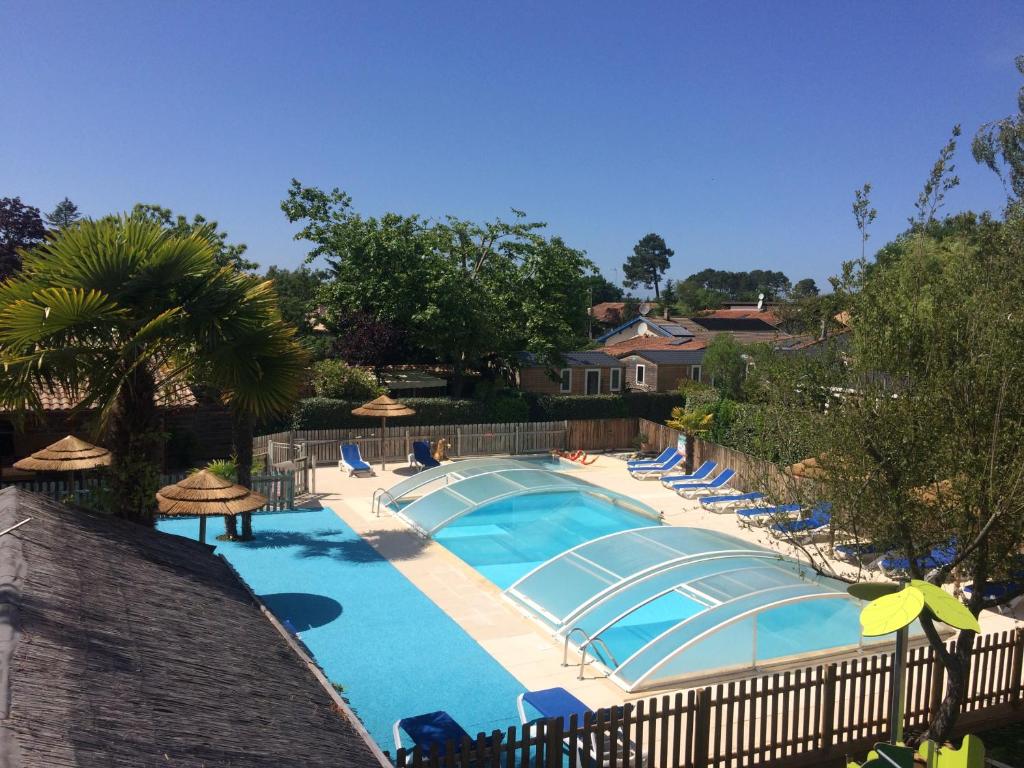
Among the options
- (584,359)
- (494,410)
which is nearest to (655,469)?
(494,410)

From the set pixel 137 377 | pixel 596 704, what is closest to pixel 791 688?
pixel 596 704

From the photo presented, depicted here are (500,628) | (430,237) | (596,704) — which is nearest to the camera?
(596,704)

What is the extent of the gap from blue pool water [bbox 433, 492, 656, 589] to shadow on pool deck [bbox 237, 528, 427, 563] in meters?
0.96

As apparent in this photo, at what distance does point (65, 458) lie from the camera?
16.6 m

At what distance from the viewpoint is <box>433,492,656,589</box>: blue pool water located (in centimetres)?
1867

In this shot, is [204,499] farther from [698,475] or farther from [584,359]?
[584,359]

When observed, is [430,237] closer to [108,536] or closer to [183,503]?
[183,503]

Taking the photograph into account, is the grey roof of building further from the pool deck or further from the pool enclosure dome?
the pool enclosure dome

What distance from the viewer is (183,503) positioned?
13.8 meters

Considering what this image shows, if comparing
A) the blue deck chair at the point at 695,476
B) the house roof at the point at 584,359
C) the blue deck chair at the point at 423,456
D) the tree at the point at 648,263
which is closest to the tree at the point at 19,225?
the blue deck chair at the point at 423,456

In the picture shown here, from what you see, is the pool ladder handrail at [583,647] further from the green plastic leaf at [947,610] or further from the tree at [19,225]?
the tree at [19,225]

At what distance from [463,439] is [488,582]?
46.6 ft

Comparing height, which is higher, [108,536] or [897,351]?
[897,351]

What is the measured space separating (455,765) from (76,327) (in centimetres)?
609
